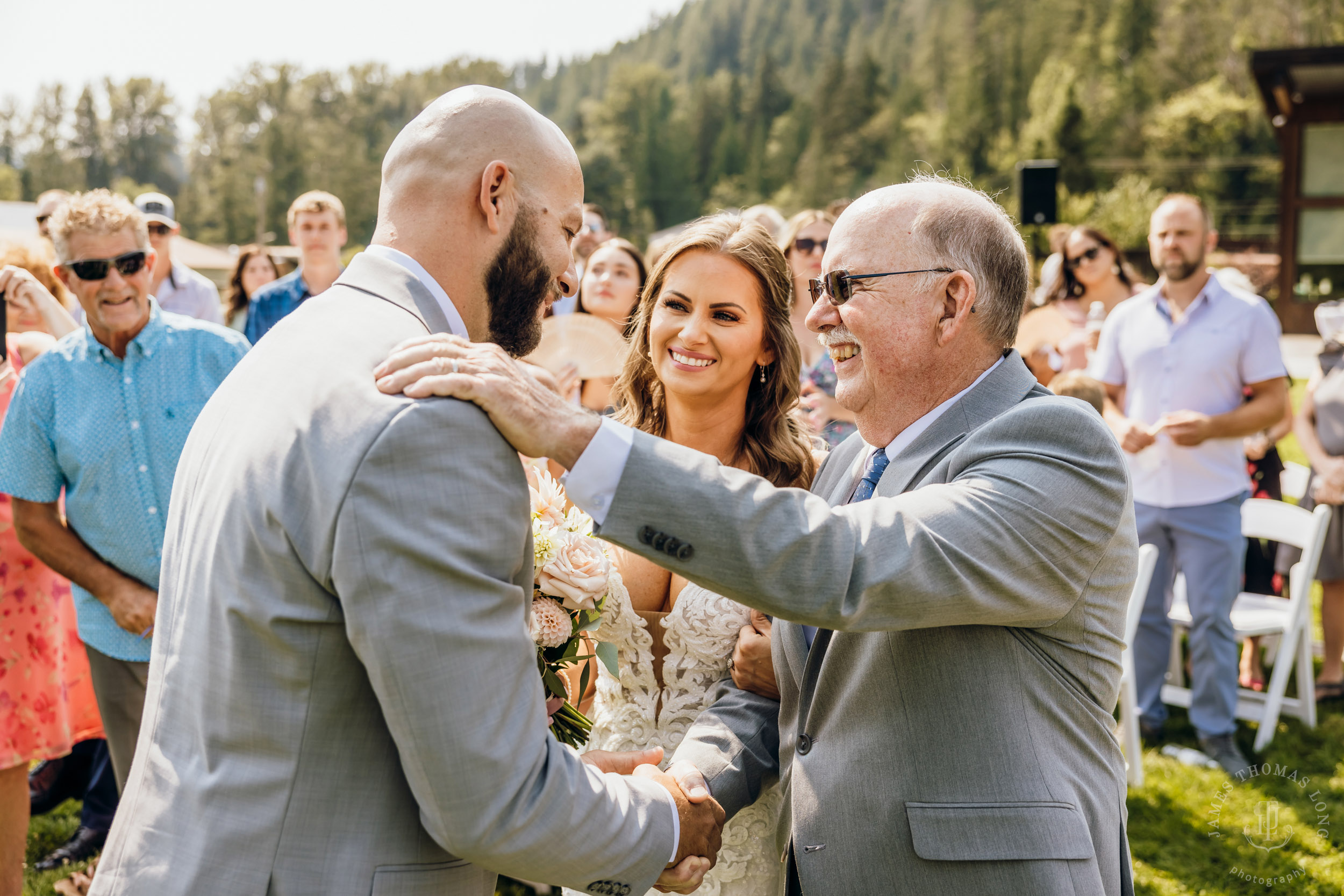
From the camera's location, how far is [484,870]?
1736 mm

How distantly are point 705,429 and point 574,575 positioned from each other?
3.27 ft

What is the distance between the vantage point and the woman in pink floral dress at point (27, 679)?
3785 mm

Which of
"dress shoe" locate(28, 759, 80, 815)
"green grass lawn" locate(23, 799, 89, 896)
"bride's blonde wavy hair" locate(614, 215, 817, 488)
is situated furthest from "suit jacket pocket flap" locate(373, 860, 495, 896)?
"dress shoe" locate(28, 759, 80, 815)

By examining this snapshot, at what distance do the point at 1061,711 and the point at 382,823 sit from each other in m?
1.22

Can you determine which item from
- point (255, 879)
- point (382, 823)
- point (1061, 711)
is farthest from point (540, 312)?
point (1061, 711)

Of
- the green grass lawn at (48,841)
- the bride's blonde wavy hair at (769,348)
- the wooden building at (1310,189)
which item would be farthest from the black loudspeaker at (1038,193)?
the wooden building at (1310,189)

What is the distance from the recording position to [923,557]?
1.70m

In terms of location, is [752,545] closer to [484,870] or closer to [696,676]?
[484,870]

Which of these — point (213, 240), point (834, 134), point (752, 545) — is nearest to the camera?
point (752, 545)

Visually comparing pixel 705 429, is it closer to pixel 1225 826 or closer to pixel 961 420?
pixel 961 420

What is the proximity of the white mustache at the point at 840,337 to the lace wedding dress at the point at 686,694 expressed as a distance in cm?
85

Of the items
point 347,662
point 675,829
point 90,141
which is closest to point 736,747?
point 675,829


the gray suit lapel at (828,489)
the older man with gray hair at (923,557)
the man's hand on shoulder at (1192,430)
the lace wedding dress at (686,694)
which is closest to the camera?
the older man with gray hair at (923,557)

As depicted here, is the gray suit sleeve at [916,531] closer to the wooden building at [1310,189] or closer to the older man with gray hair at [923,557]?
the older man with gray hair at [923,557]
